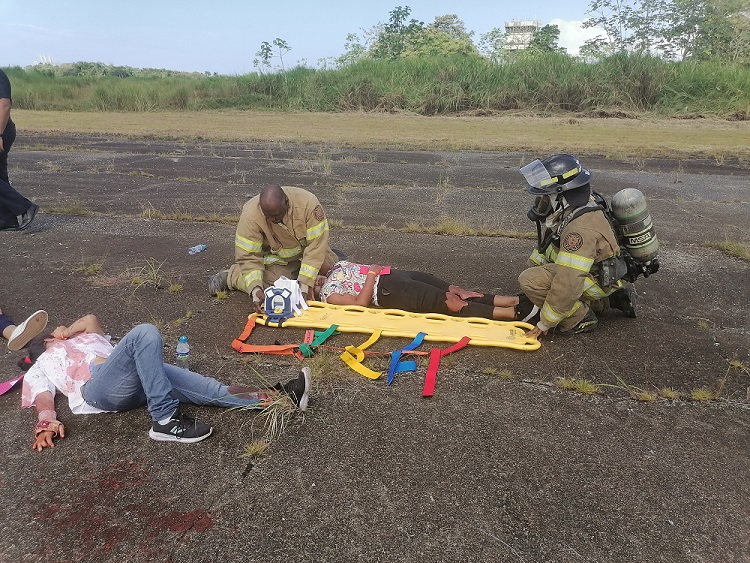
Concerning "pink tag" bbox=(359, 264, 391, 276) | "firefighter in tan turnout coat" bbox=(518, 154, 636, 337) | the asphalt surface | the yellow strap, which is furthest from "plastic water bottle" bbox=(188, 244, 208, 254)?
"firefighter in tan turnout coat" bbox=(518, 154, 636, 337)

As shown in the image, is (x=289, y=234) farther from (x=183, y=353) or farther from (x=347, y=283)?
(x=183, y=353)

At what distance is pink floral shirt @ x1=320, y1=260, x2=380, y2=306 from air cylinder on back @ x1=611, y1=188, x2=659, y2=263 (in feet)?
6.82

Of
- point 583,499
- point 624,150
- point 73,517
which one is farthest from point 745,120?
point 73,517

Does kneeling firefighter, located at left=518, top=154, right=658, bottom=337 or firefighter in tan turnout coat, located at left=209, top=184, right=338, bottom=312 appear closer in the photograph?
kneeling firefighter, located at left=518, top=154, right=658, bottom=337

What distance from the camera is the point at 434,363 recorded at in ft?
13.2

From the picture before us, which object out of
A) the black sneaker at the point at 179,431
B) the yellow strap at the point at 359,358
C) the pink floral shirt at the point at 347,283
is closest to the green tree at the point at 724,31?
the pink floral shirt at the point at 347,283

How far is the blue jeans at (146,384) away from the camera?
3.17 meters

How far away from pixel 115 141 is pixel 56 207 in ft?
33.3

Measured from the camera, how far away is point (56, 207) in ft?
29.3

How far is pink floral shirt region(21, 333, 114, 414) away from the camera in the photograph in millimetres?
3463

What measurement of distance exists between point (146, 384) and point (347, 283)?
2282mm

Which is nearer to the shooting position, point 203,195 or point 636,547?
point 636,547

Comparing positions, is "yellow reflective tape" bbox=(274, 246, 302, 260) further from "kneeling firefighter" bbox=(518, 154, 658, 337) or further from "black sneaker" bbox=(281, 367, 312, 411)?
"kneeling firefighter" bbox=(518, 154, 658, 337)

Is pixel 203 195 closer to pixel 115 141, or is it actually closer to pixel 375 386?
pixel 375 386
